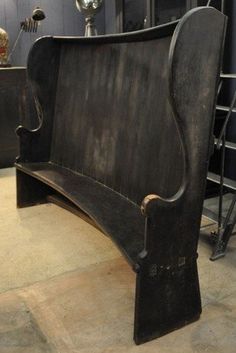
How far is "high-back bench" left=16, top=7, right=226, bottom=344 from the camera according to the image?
59.0 inches

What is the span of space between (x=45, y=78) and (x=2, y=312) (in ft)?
5.57

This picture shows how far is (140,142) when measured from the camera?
6.62 ft

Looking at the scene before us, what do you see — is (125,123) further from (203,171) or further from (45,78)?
(45,78)

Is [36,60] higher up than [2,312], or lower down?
higher up

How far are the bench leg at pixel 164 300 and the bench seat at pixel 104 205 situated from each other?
0.35 feet

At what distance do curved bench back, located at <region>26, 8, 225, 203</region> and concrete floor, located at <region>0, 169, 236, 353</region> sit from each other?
1.36 ft

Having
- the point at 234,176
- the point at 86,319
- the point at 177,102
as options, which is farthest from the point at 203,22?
the point at 234,176

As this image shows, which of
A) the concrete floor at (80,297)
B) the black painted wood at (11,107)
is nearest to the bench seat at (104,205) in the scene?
the concrete floor at (80,297)

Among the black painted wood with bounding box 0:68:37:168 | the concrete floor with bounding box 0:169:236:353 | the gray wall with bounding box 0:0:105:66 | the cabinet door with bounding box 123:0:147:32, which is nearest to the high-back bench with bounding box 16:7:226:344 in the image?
the concrete floor with bounding box 0:169:236:353

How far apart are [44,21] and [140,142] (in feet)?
10.5

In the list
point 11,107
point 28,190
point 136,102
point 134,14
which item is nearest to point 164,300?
point 136,102

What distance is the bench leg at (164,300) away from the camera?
155 centimetres

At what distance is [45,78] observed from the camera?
2.90 metres

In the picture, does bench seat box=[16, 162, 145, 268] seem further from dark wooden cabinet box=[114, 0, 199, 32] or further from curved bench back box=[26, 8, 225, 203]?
dark wooden cabinet box=[114, 0, 199, 32]
